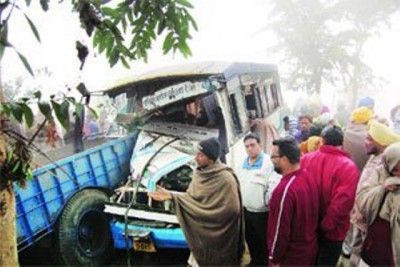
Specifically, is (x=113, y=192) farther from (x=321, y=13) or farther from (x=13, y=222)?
(x=321, y=13)

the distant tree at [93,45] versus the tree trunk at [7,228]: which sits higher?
the distant tree at [93,45]

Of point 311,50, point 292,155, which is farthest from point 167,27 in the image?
point 311,50

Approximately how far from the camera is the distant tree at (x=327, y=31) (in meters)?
17.5

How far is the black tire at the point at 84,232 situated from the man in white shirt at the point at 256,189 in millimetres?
2015

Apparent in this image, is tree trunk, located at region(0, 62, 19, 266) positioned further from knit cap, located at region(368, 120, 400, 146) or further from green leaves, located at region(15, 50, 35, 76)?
knit cap, located at region(368, 120, 400, 146)

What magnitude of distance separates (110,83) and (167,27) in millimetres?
4639

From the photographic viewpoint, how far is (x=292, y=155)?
3.23m

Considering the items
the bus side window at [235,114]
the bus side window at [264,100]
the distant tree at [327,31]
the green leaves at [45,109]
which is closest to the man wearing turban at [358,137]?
the bus side window at [235,114]

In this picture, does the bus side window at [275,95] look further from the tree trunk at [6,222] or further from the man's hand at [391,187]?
the tree trunk at [6,222]

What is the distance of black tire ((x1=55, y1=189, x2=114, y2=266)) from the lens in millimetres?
4852

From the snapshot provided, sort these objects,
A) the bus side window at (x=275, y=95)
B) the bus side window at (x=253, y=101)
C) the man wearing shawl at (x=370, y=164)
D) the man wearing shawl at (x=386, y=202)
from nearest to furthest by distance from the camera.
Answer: the man wearing shawl at (x=386, y=202) → the man wearing shawl at (x=370, y=164) → the bus side window at (x=253, y=101) → the bus side window at (x=275, y=95)

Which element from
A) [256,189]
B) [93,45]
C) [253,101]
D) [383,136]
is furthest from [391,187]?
[253,101]

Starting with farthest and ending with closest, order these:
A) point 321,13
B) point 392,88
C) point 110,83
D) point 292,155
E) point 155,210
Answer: point 392,88, point 321,13, point 110,83, point 155,210, point 292,155

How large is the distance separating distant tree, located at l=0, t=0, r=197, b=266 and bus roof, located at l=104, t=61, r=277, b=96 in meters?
3.58
